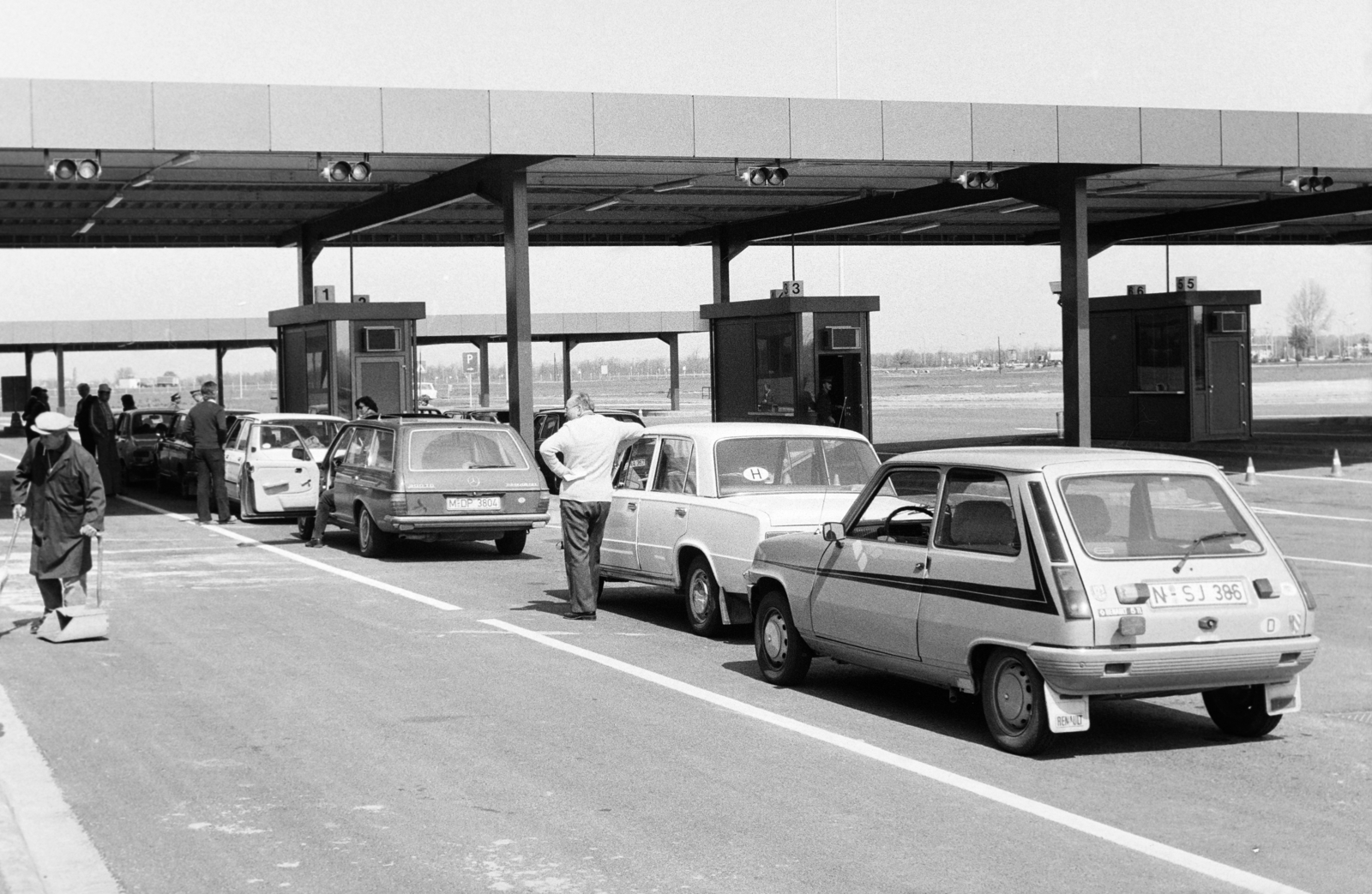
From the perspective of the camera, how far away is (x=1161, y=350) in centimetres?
3572

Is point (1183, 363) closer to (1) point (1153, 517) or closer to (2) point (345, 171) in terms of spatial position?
(2) point (345, 171)

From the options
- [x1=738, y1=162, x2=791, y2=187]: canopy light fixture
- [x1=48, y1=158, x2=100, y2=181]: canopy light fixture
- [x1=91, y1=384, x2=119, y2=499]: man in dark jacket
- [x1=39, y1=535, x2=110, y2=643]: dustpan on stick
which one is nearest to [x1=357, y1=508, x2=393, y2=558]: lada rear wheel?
[x1=39, y1=535, x2=110, y2=643]: dustpan on stick

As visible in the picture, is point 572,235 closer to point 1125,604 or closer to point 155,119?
point 155,119

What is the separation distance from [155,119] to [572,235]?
18.2 meters

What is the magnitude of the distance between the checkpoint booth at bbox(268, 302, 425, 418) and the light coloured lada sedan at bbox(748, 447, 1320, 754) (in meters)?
21.8

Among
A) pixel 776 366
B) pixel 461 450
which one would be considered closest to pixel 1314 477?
pixel 776 366

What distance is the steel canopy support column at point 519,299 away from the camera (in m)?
24.9

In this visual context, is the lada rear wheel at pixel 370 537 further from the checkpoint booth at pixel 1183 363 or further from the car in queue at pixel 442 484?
the checkpoint booth at pixel 1183 363

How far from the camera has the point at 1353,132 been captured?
2680 cm

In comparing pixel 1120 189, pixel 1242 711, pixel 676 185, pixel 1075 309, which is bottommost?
pixel 1242 711

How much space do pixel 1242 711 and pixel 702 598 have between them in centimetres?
463

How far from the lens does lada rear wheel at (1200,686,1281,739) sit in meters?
8.55

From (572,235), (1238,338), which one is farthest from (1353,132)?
(572,235)

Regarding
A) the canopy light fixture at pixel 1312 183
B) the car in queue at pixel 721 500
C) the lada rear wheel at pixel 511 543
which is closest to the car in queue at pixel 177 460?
the lada rear wheel at pixel 511 543
